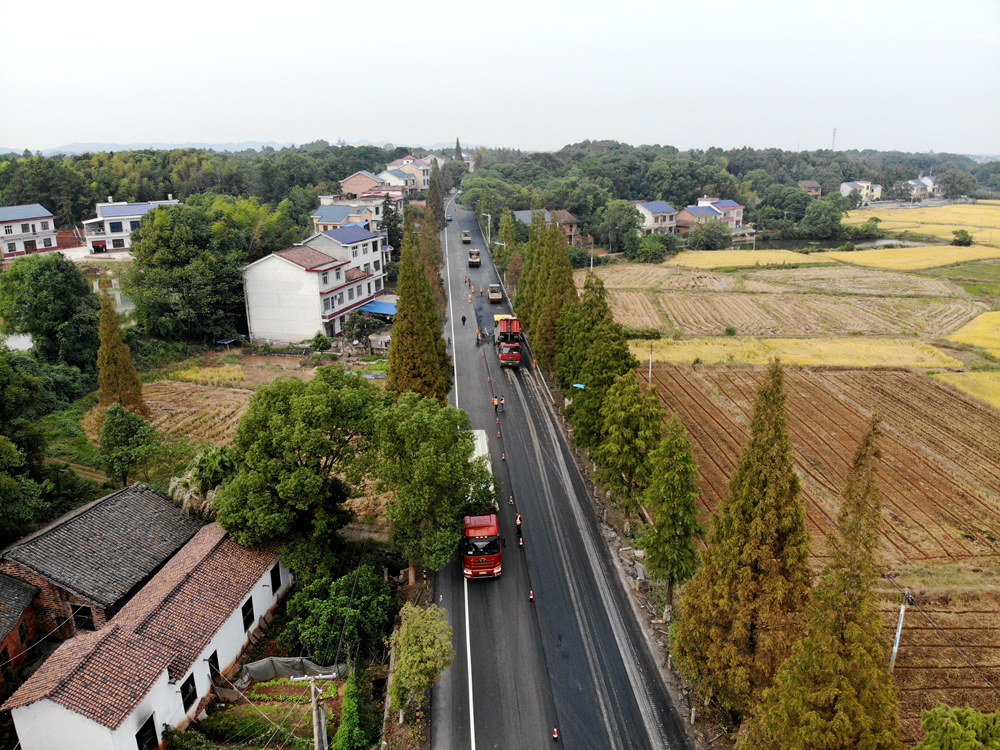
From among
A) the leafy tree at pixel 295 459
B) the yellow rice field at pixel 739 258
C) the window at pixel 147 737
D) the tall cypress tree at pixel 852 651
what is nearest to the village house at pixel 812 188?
the yellow rice field at pixel 739 258

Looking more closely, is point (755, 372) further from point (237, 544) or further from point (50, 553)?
point (50, 553)

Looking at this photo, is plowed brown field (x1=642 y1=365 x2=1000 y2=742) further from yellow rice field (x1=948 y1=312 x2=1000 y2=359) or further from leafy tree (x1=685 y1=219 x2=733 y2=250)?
leafy tree (x1=685 y1=219 x2=733 y2=250)

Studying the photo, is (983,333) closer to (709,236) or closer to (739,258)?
(739,258)

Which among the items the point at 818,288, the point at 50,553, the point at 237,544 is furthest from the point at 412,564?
the point at 818,288

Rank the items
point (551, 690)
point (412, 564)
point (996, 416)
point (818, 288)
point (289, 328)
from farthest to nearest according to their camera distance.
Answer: point (818, 288) → point (289, 328) → point (996, 416) → point (412, 564) → point (551, 690)

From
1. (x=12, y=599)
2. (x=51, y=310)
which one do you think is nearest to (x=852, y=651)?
(x=12, y=599)

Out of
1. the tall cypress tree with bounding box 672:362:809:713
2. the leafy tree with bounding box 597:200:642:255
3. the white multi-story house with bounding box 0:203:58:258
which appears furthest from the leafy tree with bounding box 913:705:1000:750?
the leafy tree with bounding box 597:200:642:255
